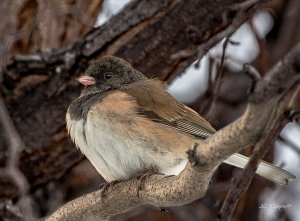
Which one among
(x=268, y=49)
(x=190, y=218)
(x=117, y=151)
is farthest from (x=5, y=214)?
(x=268, y=49)

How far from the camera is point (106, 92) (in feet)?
10.3

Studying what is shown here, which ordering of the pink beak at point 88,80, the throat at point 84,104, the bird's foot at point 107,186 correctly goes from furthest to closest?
the pink beak at point 88,80, the throat at point 84,104, the bird's foot at point 107,186

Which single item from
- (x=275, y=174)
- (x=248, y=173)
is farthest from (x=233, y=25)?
(x=248, y=173)

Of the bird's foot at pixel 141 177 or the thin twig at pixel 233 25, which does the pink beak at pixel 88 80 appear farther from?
the bird's foot at pixel 141 177

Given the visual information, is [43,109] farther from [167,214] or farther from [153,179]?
[153,179]

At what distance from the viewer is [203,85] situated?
14.4 ft

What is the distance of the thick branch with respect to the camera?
1477 mm

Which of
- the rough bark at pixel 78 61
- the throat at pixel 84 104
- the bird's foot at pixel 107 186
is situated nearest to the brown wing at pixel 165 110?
the throat at pixel 84 104

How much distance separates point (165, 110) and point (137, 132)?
0.90 feet

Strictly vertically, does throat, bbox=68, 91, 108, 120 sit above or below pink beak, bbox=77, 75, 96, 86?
below

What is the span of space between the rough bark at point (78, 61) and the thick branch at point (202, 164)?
3.55ft

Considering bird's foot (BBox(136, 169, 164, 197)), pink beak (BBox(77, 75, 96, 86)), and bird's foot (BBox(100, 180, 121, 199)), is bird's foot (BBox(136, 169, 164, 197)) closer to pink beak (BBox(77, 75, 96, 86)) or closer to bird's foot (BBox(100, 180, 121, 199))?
bird's foot (BBox(100, 180, 121, 199))

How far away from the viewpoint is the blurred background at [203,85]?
3875 millimetres
